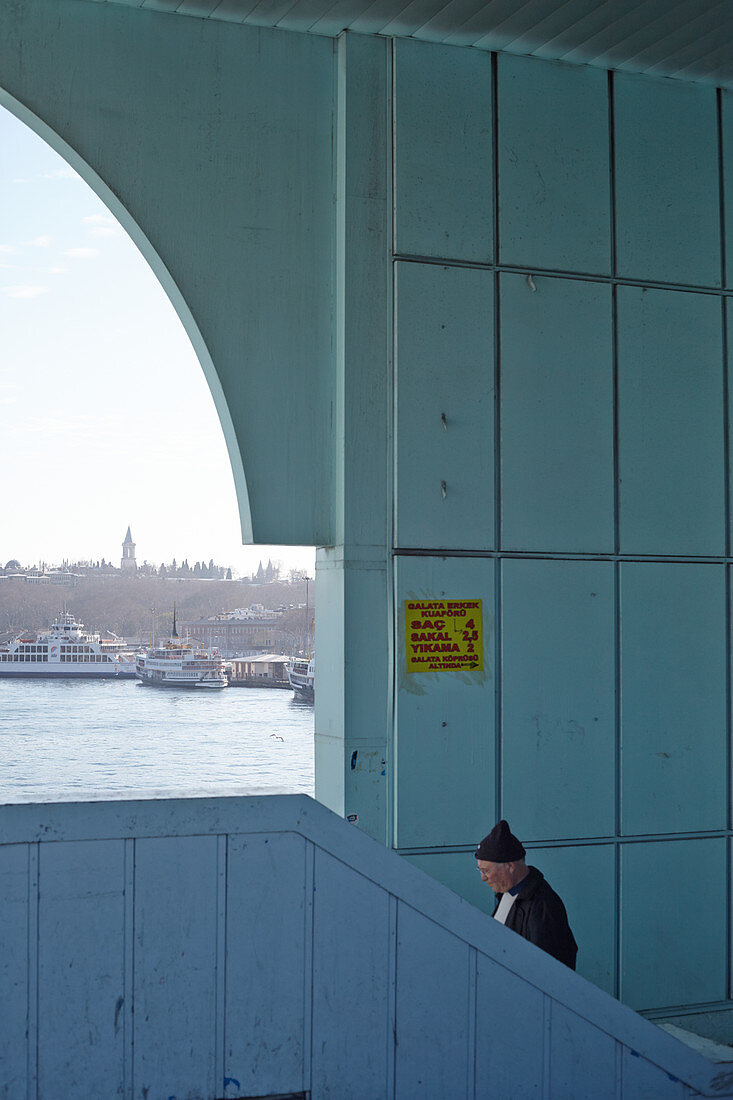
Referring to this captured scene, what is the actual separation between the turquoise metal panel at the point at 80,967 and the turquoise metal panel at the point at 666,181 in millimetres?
3224

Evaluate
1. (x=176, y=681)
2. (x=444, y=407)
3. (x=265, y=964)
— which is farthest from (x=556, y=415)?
(x=176, y=681)

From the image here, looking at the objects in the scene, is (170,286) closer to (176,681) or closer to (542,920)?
(542,920)

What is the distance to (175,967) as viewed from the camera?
2.11 meters

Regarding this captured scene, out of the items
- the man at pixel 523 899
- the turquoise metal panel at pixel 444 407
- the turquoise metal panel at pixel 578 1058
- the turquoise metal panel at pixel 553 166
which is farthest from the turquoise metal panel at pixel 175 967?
the turquoise metal panel at pixel 553 166

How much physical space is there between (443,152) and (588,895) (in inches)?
117

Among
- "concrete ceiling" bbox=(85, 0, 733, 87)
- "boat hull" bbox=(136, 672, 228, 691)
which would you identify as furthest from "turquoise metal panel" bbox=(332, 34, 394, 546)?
"boat hull" bbox=(136, 672, 228, 691)

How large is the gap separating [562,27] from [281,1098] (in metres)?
3.76

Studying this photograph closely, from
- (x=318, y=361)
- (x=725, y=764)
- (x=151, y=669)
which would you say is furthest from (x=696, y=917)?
(x=151, y=669)

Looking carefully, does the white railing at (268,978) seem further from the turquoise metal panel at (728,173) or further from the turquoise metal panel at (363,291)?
the turquoise metal panel at (728,173)

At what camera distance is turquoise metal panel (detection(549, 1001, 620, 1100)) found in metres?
Answer: 2.34

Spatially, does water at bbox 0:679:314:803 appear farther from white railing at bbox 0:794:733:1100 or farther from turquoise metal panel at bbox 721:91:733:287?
white railing at bbox 0:794:733:1100

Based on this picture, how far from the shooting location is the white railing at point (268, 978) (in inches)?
80.3

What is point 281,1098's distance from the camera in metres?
2.18

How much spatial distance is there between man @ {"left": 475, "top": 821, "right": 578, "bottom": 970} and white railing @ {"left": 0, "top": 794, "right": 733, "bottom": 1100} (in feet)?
2.33
